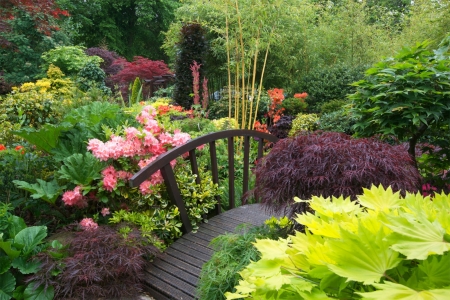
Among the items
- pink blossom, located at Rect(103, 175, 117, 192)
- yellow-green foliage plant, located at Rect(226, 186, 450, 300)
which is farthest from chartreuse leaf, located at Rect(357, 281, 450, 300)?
pink blossom, located at Rect(103, 175, 117, 192)

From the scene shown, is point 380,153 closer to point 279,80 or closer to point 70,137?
point 70,137

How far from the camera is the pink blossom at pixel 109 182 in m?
2.74

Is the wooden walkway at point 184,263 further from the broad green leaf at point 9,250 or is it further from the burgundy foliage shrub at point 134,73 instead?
the burgundy foliage shrub at point 134,73

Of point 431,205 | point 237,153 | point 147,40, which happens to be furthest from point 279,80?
point 147,40

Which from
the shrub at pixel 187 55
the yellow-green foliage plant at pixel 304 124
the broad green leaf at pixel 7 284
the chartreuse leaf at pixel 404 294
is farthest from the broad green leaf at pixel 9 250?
the shrub at pixel 187 55

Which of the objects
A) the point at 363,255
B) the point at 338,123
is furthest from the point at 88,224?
the point at 338,123

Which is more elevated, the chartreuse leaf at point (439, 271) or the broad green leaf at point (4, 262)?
the chartreuse leaf at point (439, 271)

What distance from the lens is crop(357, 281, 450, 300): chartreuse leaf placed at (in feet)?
1.82

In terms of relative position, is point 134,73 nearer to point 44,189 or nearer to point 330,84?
point 330,84

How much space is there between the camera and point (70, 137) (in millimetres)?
3141

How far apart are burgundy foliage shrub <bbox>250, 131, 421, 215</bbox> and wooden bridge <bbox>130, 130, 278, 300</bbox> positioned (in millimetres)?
728

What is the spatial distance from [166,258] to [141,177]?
0.61 m

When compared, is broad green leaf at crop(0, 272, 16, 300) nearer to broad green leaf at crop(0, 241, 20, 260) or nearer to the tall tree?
broad green leaf at crop(0, 241, 20, 260)

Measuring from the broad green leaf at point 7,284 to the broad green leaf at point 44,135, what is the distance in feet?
3.79
